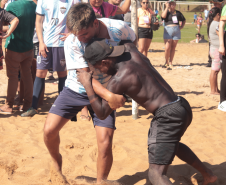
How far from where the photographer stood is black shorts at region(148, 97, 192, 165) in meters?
2.45

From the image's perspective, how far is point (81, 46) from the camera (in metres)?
2.88

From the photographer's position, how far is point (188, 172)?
3.44 m

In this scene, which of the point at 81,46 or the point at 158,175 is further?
the point at 81,46

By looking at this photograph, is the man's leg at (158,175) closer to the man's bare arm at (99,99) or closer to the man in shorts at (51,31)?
the man's bare arm at (99,99)

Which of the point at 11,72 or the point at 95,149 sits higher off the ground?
the point at 11,72

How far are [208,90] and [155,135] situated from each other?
5.25m

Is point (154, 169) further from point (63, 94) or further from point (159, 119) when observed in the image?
point (63, 94)

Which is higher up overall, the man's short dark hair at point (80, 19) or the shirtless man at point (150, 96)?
the man's short dark hair at point (80, 19)

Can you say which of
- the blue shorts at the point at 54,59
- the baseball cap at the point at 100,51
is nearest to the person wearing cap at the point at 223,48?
the blue shorts at the point at 54,59

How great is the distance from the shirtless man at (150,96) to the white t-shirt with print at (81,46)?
308mm

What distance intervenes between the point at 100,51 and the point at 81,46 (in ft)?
1.67

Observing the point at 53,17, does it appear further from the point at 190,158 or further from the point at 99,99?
the point at 190,158

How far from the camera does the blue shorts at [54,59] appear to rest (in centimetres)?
500

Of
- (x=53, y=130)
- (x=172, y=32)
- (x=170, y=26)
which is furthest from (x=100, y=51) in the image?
(x=170, y=26)
